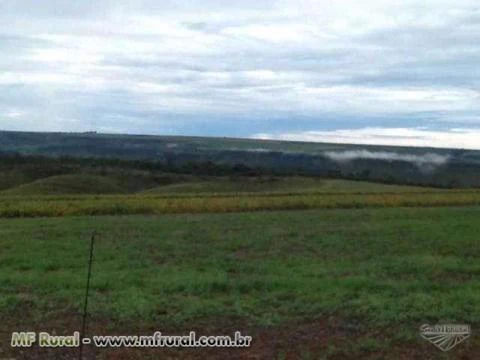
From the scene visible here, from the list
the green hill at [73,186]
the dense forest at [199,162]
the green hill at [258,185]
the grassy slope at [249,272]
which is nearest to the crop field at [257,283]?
the grassy slope at [249,272]

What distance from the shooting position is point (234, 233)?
20984 millimetres

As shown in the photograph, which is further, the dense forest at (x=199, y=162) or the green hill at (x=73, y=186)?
the dense forest at (x=199, y=162)

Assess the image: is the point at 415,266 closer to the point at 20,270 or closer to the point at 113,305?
the point at 113,305

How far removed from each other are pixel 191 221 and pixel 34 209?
8.87 metres

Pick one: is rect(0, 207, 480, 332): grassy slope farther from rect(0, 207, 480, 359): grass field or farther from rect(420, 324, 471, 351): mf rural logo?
rect(420, 324, 471, 351): mf rural logo

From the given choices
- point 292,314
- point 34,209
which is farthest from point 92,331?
point 34,209

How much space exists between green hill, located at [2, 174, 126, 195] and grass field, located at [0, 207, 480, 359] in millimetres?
40049

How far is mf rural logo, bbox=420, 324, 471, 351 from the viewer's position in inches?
342

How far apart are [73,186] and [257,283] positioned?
55270 millimetres

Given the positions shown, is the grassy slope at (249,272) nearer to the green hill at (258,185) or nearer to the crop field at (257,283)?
the crop field at (257,283)

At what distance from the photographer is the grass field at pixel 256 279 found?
9695 mm

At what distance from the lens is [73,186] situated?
215ft

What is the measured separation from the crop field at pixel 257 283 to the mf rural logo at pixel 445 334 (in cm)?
13

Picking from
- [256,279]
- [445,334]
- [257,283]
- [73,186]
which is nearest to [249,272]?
[256,279]
